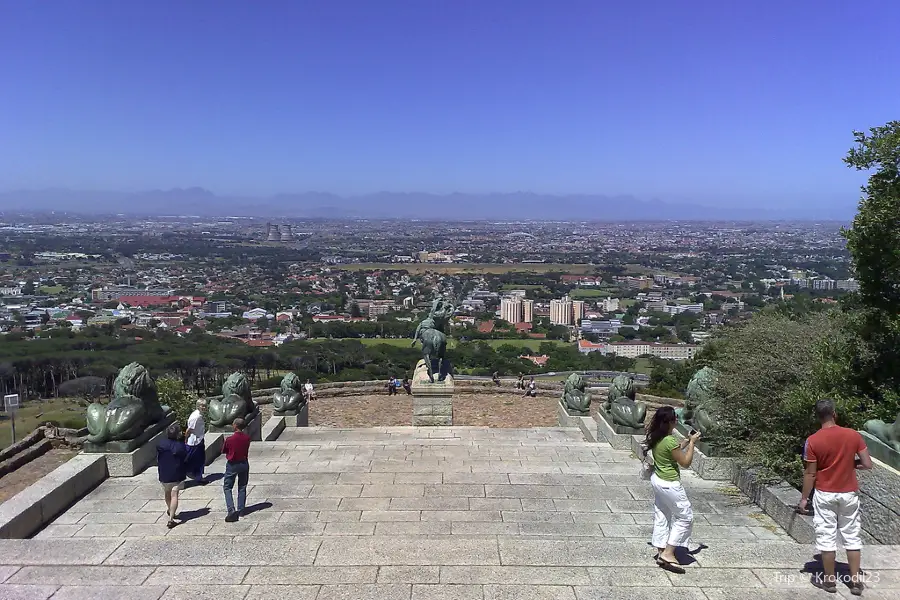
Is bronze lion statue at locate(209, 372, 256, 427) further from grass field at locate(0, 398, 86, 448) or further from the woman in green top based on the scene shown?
grass field at locate(0, 398, 86, 448)

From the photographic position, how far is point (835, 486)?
14.6 ft

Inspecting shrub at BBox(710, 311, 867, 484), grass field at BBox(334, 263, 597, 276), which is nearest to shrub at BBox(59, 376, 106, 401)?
shrub at BBox(710, 311, 867, 484)

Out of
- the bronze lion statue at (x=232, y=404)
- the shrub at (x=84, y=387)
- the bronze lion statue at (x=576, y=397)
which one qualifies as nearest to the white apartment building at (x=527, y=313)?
the shrub at (x=84, y=387)

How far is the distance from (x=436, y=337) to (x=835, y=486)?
28.9 feet

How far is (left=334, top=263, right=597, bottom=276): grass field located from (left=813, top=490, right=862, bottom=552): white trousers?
96459 millimetres

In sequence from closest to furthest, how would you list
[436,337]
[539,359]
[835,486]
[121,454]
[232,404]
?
[835,486] < [121,454] < [232,404] < [436,337] < [539,359]

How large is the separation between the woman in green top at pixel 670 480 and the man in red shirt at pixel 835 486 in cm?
76

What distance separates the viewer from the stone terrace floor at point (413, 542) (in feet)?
15.4

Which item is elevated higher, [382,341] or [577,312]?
[382,341]

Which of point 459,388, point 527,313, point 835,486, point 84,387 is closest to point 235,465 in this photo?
point 835,486

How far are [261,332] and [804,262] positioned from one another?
7870 centimetres

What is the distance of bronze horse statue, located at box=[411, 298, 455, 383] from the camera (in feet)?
42.2

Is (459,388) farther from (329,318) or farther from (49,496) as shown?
(329,318)

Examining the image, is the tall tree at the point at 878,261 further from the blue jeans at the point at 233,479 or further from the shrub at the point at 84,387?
the shrub at the point at 84,387
